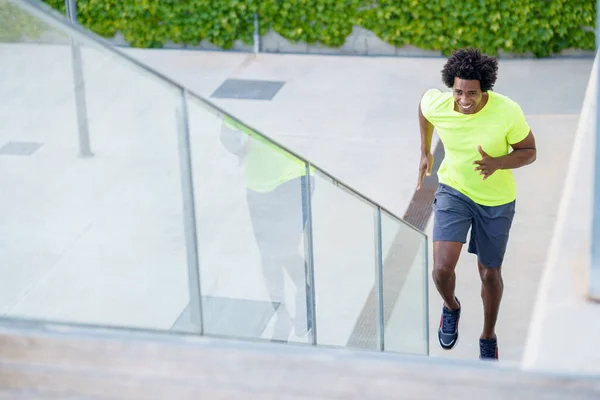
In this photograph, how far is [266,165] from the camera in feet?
11.4

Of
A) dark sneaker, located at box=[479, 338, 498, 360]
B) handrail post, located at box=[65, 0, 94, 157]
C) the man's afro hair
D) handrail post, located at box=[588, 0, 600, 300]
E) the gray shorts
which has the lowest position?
dark sneaker, located at box=[479, 338, 498, 360]

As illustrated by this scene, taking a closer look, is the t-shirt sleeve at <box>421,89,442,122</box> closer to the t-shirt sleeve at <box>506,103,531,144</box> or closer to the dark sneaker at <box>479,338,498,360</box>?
the t-shirt sleeve at <box>506,103,531,144</box>

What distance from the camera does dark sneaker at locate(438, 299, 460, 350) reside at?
4.93 m

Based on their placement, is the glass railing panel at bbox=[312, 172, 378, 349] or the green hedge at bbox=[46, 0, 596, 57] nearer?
the glass railing panel at bbox=[312, 172, 378, 349]

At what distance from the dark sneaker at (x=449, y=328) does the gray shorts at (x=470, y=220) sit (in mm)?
403

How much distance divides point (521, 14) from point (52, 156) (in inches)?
284

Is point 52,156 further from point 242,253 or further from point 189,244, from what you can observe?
point 242,253

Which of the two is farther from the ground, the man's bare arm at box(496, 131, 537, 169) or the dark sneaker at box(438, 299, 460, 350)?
the man's bare arm at box(496, 131, 537, 169)

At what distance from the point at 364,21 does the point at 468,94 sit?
577 cm

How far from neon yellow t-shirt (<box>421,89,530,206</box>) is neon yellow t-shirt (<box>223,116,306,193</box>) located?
3.48 feet

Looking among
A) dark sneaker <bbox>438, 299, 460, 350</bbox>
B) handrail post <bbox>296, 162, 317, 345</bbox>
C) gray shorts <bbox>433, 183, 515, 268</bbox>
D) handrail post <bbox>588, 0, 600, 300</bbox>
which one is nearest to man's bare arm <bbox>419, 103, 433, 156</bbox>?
gray shorts <bbox>433, 183, 515, 268</bbox>

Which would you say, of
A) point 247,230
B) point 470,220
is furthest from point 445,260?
point 247,230


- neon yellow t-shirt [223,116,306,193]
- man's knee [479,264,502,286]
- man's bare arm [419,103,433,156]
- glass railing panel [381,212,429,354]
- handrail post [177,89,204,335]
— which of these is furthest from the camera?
man's bare arm [419,103,433,156]

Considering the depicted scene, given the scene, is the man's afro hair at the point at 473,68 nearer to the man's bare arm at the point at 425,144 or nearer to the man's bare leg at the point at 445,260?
the man's bare arm at the point at 425,144
